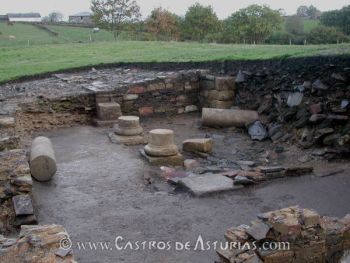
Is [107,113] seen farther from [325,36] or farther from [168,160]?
[325,36]

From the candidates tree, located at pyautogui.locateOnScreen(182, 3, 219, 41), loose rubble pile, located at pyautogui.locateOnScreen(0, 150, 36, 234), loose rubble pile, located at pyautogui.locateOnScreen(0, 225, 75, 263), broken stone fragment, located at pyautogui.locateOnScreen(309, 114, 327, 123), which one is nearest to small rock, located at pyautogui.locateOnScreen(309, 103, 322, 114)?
broken stone fragment, located at pyautogui.locateOnScreen(309, 114, 327, 123)

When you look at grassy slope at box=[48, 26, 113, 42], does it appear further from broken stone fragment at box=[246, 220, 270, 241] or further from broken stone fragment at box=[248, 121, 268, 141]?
broken stone fragment at box=[246, 220, 270, 241]

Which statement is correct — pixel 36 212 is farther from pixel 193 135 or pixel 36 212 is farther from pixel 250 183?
pixel 193 135

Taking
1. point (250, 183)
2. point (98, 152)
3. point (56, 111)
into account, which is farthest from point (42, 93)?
point (250, 183)

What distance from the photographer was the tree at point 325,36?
26.5 m

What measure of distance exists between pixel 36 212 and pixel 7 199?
0.48 metres

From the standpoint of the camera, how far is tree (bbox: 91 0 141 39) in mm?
42594

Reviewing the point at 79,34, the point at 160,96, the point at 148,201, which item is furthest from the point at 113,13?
the point at 148,201

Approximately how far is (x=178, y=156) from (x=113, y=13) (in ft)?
117

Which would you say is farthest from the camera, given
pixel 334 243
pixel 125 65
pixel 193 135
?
pixel 125 65

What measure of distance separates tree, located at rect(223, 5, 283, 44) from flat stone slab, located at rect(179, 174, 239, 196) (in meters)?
31.5

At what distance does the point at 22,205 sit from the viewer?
20.7 feet

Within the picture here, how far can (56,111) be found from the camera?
41.3 feet

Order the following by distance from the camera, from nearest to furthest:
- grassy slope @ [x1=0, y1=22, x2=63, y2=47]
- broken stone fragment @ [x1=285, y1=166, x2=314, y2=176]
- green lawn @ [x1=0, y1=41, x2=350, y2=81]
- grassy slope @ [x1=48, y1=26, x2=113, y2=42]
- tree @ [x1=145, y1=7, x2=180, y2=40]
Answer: broken stone fragment @ [x1=285, y1=166, x2=314, y2=176] → green lawn @ [x1=0, y1=41, x2=350, y2=81] → grassy slope @ [x1=0, y1=22, x2=63, y2=47] → grassy slope @ [x1=48, y1=26, x2=113, y2=42] → tree @ [x1=145, y1=7, x2=180, y2=40]
